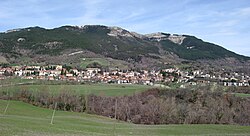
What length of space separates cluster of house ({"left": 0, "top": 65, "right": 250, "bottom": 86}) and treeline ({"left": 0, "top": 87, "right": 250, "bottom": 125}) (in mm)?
30507

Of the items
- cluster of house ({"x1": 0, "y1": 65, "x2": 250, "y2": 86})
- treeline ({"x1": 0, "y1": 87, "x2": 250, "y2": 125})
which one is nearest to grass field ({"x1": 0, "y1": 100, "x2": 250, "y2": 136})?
treeline ({"x1": 0, "y1": 87, "x2": 250, "y2": 125})

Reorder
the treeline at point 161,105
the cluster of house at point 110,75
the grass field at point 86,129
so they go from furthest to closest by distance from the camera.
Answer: the cluster of house at point 110,75
the treeline at point 161,105
the grass field at point 86,129

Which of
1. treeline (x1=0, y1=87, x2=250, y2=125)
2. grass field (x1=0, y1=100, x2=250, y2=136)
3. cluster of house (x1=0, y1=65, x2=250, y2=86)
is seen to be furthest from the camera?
cluster of house (x1=0, y1=65, x2=250, y2=86)

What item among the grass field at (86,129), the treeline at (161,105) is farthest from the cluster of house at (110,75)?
the grass field at (86,129)

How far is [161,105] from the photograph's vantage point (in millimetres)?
72125

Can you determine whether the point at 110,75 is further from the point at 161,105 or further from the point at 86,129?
the point at 86,129

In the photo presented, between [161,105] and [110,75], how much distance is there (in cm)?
6980

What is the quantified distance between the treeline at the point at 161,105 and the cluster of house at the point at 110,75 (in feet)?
100

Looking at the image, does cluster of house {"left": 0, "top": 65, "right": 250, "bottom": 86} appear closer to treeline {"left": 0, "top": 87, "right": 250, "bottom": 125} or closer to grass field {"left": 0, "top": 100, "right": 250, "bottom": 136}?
treeline {"left": 0, "top": 87, "right": 250, "bottom": 125}

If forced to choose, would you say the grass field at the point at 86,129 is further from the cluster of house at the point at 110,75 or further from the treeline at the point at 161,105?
the cluster of house at the point at 110,75

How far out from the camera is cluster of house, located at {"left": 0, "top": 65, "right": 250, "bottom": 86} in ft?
387

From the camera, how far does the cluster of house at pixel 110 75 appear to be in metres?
118

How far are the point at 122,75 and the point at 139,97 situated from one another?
58.1 meters

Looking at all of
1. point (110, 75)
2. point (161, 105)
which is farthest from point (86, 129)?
point (110, 75)
